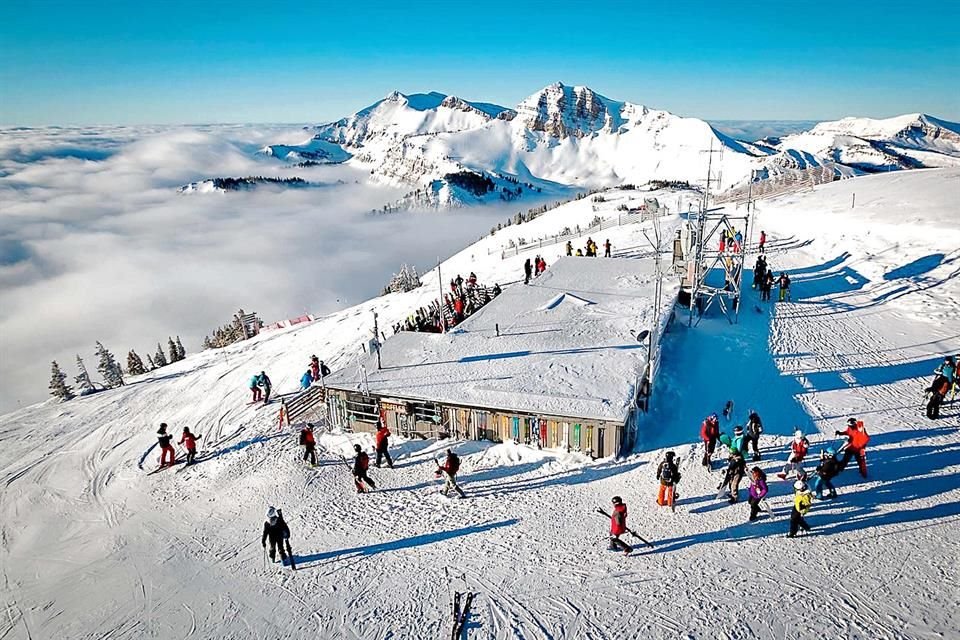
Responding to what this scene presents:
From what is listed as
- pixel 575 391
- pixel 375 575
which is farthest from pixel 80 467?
pixel 575 391

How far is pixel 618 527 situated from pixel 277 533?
669 centimetres

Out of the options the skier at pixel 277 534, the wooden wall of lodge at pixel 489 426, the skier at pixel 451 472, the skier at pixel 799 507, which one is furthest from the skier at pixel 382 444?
the skier at pixel 799 507

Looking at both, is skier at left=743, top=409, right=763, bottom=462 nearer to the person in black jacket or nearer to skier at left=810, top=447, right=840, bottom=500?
skier at left=810, top=447, right=840, bottom=500

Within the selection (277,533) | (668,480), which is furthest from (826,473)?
(277,533)

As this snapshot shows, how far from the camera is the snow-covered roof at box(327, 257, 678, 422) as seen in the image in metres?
14.0

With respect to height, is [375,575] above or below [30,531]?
above

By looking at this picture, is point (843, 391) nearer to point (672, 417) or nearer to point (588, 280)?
point (672, 417)

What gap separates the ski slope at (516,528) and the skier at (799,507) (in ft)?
1.03

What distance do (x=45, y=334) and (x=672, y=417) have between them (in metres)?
182

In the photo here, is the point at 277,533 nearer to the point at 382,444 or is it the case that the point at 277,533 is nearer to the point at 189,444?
the point at 382,444

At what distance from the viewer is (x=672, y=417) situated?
1498cm

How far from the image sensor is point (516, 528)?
36.5ft

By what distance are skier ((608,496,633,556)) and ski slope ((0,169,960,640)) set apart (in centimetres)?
24

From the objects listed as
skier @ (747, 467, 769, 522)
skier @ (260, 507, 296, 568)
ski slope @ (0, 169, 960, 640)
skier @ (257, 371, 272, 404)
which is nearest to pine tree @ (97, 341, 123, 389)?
ski slope @ (0, 169, 960, 640)
